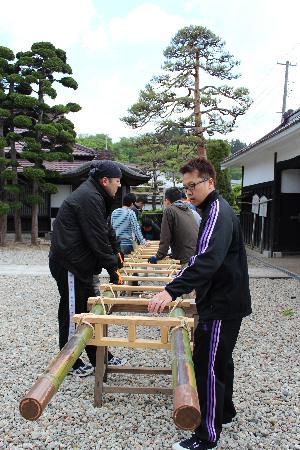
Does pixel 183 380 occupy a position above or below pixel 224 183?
below

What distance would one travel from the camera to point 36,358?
4199 mm

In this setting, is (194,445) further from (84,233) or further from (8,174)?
(8,174)

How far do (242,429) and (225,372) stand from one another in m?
0.58

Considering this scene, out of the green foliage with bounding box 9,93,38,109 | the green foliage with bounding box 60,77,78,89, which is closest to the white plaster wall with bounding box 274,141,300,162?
the green foliage with bounding box 60,77,78,89

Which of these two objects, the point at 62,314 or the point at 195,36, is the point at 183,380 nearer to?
the point at 62,314

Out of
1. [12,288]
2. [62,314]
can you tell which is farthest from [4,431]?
[12,288]

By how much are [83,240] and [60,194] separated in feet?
46.7

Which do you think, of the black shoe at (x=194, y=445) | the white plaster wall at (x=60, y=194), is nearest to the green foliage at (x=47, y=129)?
the white plaster wall at (x=60, y=194)

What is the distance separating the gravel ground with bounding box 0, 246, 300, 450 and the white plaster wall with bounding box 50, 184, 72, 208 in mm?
11800

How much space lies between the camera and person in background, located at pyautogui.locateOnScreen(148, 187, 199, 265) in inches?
193

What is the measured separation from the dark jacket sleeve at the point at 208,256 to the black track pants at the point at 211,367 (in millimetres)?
276

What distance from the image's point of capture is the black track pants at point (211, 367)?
2404 mm

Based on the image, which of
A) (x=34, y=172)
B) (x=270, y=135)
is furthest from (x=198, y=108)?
(x=270, y=135)

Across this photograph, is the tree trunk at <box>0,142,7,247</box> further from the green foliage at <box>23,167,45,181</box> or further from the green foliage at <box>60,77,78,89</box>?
the green foliage at <box>60,77,78,89</box>
